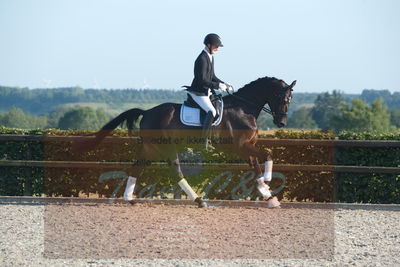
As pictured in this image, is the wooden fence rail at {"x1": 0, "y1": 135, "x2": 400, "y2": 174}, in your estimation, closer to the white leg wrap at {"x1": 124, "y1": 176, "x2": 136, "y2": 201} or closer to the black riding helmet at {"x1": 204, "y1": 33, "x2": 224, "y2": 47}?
the white leg wrap at {"x1": 124, "y1": 176, "x2": 136, "y2": 201}

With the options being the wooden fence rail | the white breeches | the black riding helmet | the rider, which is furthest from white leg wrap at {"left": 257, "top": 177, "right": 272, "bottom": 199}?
the black riding helmet

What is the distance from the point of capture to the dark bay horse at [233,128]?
10898 mm

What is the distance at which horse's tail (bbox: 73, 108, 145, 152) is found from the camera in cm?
1140

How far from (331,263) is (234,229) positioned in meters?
2.08

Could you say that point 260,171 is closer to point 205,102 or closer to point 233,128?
point 233,128

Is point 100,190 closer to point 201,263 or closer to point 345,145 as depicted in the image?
point 345,145

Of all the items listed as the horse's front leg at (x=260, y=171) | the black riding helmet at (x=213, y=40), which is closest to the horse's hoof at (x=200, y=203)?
the horse's front leg at (x=260, y=171)

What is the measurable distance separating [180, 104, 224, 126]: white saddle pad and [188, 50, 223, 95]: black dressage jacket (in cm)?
34

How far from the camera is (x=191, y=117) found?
35.7ft

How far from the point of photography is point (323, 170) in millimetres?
11883

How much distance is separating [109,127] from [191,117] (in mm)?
1702

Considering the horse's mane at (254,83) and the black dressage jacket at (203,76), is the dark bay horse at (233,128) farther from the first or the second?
the black dressage jacket at (203,76)

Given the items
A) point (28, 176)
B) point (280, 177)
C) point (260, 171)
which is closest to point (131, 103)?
point (28, 176)

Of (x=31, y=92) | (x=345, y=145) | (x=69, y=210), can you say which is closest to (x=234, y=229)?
(x=69, y=210)
